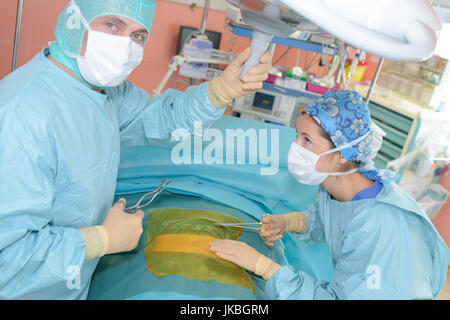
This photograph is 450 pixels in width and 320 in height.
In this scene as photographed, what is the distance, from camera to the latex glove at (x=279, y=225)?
158cm

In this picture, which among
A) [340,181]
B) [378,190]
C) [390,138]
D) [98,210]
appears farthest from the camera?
[390,138]

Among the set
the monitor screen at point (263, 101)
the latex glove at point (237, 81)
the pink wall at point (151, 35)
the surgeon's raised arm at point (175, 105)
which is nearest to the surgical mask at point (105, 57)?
the surgeon's raised arm at point (175, 105)

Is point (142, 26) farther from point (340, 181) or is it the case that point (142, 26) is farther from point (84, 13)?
point (340, 181)

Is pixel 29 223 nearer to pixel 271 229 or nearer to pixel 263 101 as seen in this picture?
pixel 271 229

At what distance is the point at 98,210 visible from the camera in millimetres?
1220

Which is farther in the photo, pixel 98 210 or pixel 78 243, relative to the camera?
pixel 98 210

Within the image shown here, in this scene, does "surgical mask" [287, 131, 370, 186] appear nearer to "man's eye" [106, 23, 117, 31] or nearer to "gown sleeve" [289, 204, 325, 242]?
"gown sleeve" [289, 204, 325, 242]

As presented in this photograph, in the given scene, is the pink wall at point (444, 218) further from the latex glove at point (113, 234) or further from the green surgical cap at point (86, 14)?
the green surgical cap at point (86, 14)

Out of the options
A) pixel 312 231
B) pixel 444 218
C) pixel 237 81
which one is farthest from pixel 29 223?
pixel 444 218

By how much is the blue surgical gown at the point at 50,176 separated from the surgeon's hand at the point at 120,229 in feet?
0.21

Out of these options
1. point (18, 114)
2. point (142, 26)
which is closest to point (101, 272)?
point (18, 114)

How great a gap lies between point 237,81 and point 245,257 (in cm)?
58

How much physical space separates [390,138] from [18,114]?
329cm
